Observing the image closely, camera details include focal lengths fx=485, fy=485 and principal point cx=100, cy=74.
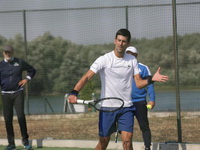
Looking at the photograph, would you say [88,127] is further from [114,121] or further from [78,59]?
[114,121]

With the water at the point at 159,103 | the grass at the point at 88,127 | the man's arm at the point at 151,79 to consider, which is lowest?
the grass at the point at 88,127

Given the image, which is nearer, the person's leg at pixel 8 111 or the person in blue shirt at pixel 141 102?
the person in blue shirt at pixel 141 102

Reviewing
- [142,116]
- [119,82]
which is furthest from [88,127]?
[119,82]

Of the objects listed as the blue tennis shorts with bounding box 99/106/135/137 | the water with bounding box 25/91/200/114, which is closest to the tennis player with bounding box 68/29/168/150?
the blue tennis shorts with bounding box 99/106/135/137

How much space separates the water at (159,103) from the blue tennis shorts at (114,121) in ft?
18.5

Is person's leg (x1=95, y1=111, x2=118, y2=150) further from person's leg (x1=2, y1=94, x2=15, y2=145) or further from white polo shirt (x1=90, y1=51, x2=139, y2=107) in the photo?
person's leg (x1=2, y1=94, x2=15, y2=145)

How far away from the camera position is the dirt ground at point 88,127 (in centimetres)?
1014

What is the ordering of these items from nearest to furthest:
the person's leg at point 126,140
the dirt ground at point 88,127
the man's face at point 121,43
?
the man's face at point 121,43
the person's leg at point 126,140
the dirt ground at point 88,127

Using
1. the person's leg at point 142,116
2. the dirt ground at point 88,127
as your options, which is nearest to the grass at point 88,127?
the dirt ground at point 88,127

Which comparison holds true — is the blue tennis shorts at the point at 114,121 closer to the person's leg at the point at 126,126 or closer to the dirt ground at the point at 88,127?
the person's leg at the point at 126,126

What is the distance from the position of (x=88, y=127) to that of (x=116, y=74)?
5120 mm

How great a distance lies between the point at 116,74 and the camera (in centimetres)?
650

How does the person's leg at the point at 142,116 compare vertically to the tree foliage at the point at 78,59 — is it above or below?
below

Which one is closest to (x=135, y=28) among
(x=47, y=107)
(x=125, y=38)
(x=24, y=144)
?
(x=47, y=107)
